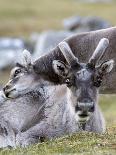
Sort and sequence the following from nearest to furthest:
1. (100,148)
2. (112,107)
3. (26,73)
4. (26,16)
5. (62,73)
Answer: (100,148), (62,73), (26,73), (112,107), (26,16)

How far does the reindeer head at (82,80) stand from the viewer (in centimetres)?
1533

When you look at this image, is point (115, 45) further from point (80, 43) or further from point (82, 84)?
point (82, 84)

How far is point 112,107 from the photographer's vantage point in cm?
3772

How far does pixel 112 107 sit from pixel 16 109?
20.6m

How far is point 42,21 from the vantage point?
90062mm

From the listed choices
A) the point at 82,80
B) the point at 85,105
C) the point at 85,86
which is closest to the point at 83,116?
the point at 85,105

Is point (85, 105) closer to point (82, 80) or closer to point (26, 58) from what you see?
point (82, 80)

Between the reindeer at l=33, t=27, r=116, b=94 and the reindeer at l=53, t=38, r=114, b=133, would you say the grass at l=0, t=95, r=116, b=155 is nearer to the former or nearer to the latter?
the reindeer at l=53, t=38, r=114, b=133

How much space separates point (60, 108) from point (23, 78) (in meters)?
3.98

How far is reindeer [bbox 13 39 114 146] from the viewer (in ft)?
51.3

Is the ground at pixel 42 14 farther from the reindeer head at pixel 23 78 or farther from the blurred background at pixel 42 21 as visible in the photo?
the reindeer head at pixel 23 78

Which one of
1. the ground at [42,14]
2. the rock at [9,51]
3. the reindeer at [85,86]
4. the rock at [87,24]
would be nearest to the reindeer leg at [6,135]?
the reindeer at [85,86]

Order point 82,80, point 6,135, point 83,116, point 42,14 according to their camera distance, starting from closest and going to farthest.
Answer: point 83,116 < point 82,80 < point 6,135 < point 42,14

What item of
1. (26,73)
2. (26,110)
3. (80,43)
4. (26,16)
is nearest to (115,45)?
(80,43)
